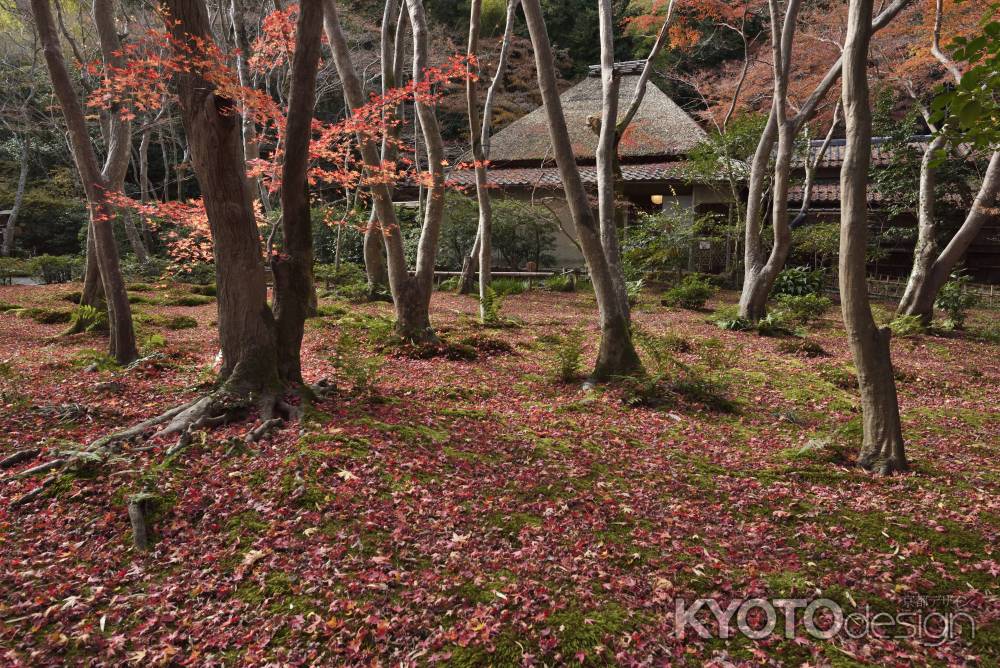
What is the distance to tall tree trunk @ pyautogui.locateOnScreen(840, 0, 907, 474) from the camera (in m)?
3.61

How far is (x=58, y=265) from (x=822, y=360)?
57.4ft

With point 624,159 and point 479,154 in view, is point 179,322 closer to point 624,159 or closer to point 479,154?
point 479,154

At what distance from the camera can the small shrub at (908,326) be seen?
10016 millimetres

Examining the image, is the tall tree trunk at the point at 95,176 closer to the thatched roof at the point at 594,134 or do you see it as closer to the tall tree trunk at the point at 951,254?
the tall tree trunk at the point at 951,254

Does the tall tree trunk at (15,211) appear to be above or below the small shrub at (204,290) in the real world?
above

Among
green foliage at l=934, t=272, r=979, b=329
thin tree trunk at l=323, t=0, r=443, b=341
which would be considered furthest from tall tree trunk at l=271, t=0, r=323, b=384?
green foliage at l=934, t=272, r=979, b=329

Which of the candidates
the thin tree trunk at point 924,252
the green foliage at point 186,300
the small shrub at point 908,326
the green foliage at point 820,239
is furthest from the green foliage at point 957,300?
the green foliage at point 186,300

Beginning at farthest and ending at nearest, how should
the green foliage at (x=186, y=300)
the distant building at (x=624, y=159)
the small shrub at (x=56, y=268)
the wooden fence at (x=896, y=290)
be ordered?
the distant building at (x=624, y=159)
the small shrub at (x=56, y=268)
the wooden fence at (x=896, y=290)
the green foliage at (x=186, y=300)

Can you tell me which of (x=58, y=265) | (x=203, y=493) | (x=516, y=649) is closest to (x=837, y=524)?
(x=516, y=649)

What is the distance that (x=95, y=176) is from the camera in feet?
20.7

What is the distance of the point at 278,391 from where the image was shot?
4582 mm

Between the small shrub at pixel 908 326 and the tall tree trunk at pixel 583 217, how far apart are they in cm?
667

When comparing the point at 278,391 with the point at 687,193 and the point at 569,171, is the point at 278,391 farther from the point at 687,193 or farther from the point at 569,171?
the point at 687,193

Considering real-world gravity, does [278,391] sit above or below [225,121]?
below
